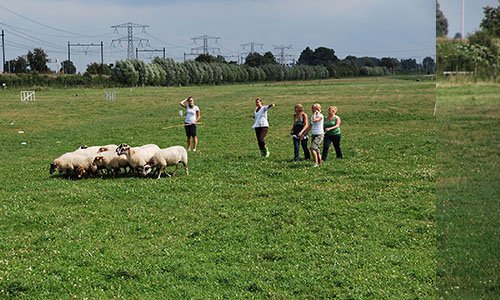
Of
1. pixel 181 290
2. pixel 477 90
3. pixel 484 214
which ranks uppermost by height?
pixel 477 90

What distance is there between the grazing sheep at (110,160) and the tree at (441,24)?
1334 centimetres

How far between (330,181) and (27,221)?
→ 792cm

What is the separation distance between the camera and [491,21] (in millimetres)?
2291

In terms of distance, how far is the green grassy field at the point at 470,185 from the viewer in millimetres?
2320

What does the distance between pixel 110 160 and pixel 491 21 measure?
13700 millimetres

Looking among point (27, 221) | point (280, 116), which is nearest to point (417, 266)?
point (27, 221)

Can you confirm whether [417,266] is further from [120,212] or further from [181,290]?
[120,212]

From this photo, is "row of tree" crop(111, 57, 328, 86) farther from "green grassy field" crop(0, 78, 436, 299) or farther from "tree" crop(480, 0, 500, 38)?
"tree" crop(480, 0, 500, 38)

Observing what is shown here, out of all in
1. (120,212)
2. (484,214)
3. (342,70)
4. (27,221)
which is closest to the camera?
(484,214)

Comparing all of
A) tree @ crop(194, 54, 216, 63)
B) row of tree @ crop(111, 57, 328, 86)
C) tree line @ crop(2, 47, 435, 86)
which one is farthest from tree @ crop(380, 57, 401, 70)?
tree @ crop(194, 54, 216, 63)

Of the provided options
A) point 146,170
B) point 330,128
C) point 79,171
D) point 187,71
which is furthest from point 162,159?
point 187,71

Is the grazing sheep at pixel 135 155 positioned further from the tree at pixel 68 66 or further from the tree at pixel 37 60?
the tree at pixel 68 66

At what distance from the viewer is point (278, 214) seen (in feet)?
35.8

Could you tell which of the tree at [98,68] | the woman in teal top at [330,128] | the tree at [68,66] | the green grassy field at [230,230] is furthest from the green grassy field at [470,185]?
the tree at [68,66]
